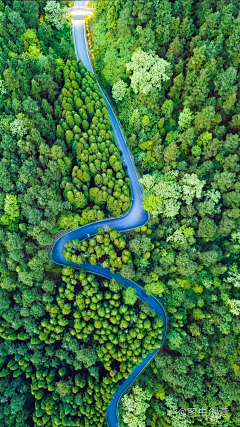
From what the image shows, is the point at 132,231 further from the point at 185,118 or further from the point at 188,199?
the point at 185,118

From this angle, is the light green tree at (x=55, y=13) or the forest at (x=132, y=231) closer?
the forest at (x=132, y=231)

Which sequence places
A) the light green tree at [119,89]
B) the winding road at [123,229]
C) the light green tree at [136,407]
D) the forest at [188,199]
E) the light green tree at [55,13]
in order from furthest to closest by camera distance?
the light green tree at [55,13] < the light green tree at [119,89] < the winding road at [123,229] < the forest at [188,199] < the light green tree at [136,407]

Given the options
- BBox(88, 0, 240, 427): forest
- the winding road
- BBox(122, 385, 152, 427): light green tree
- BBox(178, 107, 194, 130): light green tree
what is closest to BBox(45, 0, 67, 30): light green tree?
BBox(88, 0, 240, 427): forest

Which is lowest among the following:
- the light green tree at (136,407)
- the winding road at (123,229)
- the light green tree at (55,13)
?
the light green tree at (136,407)

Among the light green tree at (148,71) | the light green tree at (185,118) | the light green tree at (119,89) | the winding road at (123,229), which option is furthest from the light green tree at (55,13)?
the light green tree at (185,118)

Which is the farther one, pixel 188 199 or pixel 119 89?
pixel 119 89

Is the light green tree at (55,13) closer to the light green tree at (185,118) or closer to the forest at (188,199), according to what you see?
the forest at (188,199)

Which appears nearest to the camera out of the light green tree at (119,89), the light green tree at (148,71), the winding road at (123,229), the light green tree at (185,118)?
the light green tree at (148,71)

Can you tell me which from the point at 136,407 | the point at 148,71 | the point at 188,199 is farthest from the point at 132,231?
the point at 136,407

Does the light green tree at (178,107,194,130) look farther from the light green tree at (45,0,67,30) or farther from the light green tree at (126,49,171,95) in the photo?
the light green tree at (45,0,67,30)
